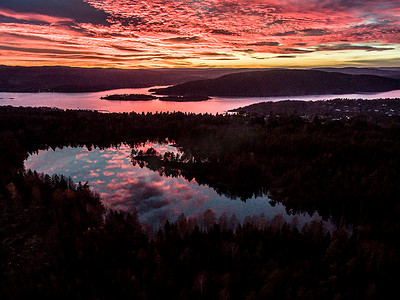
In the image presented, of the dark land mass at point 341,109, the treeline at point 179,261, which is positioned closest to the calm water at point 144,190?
the treeline at point 179,261

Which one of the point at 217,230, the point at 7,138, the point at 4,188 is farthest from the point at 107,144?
the point at 217,230

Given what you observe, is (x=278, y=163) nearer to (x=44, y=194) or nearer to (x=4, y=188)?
(x=44, y=194)

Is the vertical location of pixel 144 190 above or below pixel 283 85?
below

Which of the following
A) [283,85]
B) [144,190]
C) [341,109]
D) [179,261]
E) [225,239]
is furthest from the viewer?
[283,85]

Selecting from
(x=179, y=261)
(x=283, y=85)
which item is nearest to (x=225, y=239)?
(x=179, y=261)

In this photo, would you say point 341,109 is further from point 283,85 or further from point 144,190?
point 283,85

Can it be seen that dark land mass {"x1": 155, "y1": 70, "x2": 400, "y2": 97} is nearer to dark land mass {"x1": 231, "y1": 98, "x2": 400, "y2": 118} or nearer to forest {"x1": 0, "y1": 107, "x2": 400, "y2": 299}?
dark land mass {"x1": 231, "y1": 98, "x2": 400, "y2": 118}
